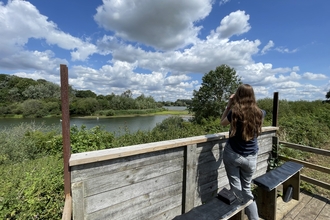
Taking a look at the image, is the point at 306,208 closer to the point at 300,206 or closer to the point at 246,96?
the point at 300,206

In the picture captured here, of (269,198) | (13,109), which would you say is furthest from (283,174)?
(13,109)

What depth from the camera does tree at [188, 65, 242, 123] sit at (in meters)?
17.3

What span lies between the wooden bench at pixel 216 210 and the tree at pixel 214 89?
613 inches

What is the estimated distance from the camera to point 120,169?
4.76ft

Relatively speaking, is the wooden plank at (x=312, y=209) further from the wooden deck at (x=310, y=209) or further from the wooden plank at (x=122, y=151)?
the wooden plank at (x=122, y=151)

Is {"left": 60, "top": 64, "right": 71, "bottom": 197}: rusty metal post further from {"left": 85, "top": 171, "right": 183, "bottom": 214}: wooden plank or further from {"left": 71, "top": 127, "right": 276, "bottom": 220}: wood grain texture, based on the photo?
{"left": 85, "top": 171, "right": 183, "bottom": 214}: wooden plank

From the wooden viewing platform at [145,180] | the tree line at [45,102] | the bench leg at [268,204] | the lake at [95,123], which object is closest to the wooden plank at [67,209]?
the wooden viewing platform at [145,180]

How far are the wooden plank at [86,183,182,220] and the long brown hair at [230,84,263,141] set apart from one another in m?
0.90

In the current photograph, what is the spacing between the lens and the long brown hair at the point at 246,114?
5.59 ft

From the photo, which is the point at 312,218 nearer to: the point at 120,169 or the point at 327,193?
the point at 327,193

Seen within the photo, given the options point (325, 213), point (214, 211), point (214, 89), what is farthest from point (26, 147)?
point (214, 89)

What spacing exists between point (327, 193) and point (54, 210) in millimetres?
4141

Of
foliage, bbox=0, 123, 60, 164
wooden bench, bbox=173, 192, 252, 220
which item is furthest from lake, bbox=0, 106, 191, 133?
wooden bench, bbox=173, 192, 252, 220

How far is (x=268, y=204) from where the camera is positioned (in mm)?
2234
